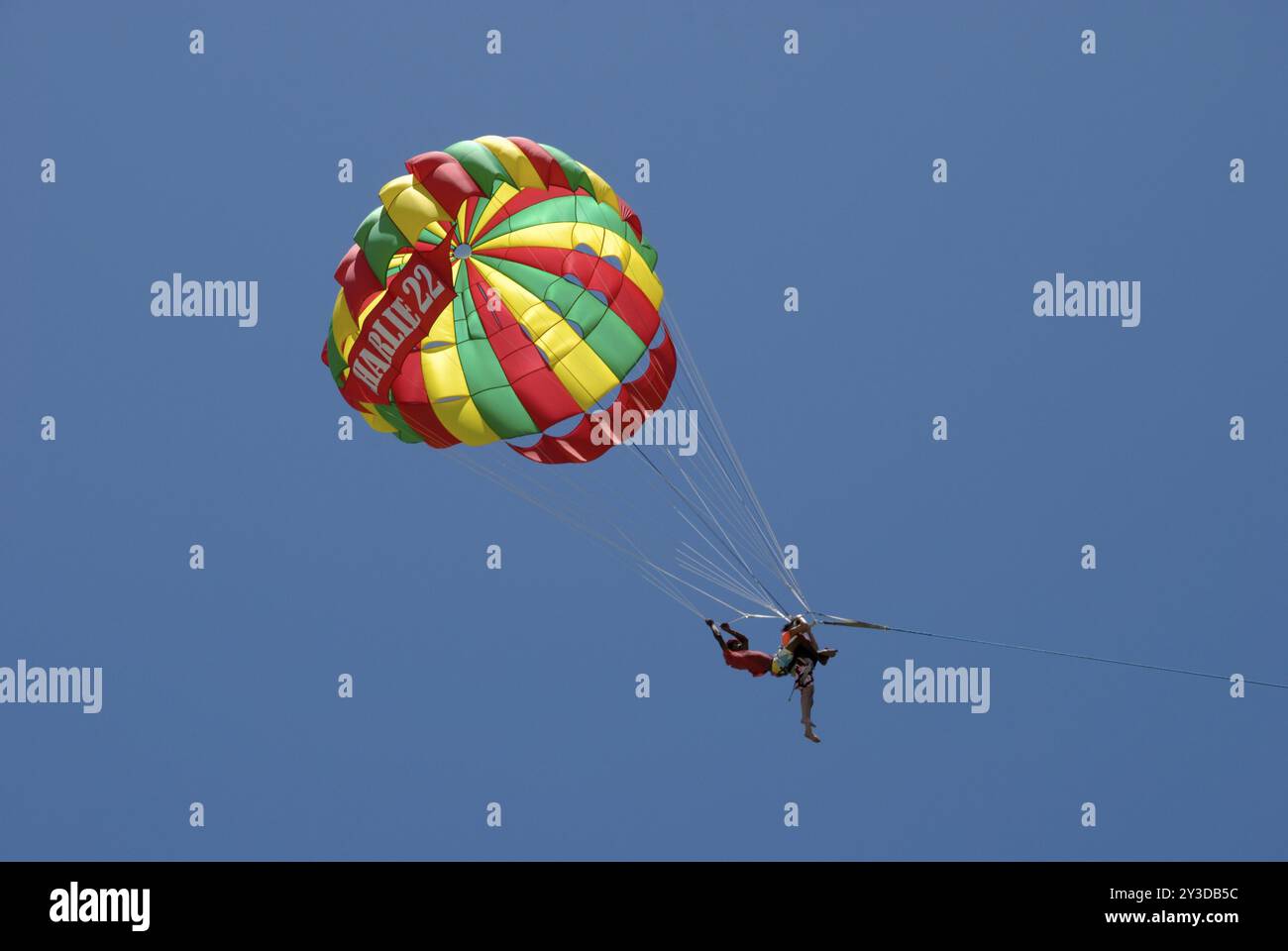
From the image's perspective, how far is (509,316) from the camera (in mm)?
22219

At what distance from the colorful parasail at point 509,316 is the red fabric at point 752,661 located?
272 centimetres

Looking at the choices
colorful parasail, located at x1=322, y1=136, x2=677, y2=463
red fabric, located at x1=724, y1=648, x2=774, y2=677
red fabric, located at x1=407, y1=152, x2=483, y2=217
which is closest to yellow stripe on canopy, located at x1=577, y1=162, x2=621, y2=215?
colorful parasail, located at x1=322, y1=136, x2=677, y2=463

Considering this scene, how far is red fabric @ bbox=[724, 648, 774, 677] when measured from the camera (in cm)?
2072

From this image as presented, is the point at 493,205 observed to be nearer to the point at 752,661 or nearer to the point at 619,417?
the point at 619,417

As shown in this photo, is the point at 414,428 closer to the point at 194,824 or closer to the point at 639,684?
the point at 639,684

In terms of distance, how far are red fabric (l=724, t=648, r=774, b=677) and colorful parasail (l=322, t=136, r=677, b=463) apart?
272 centimetres

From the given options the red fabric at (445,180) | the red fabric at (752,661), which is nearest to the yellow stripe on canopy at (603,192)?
the red fabric at (445,180)

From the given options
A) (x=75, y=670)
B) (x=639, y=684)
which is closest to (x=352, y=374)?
(x=639, y=684)

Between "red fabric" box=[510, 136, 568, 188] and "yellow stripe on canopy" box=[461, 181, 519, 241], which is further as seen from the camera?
"yellow stripe on canopy" box=[461, 181, 519, 241]

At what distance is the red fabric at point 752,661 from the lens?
20.7 meters

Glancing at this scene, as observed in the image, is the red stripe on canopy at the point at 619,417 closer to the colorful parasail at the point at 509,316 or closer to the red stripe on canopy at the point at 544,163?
the colorful parasail at the point at 509,316

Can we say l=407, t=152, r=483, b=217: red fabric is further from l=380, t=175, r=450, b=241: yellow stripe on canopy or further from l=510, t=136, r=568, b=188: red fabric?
l=510, t=136, r=568, b=188: red fabric

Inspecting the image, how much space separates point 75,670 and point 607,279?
930cm

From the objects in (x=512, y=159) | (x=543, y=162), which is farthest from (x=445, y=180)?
(x=543, y=162)
